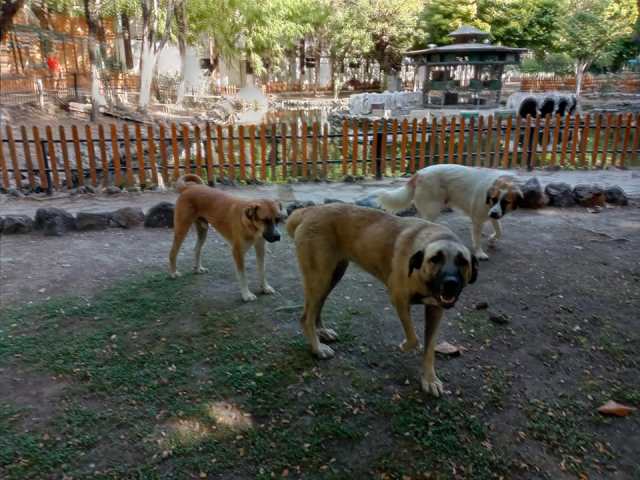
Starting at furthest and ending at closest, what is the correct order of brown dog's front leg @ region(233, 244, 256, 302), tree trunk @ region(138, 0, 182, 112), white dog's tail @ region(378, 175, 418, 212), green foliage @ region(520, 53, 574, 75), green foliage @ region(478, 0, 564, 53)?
green foliage @ region(520, 53, 574, 75)
green foliage @ region(478, 0, 564, 53)
tree trunk @ region(138, 0, 182, 112)
white dog's tail @ region(378, 175, 418, 212)
brown dog's front leg @ region(233, 244, 256, 302)

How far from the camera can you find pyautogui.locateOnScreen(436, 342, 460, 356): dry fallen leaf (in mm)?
3922

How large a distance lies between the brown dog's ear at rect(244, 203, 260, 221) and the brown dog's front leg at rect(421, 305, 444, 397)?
184 centimetres

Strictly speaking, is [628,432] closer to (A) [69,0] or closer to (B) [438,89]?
(B) [438,89]

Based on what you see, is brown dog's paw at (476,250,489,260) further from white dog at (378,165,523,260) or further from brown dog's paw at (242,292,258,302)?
brown dog's paw at (242,292,258,302)

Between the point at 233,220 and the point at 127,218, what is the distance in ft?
11.2

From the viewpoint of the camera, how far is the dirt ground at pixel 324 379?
285cm

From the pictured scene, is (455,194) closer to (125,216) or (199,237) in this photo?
(199,237)

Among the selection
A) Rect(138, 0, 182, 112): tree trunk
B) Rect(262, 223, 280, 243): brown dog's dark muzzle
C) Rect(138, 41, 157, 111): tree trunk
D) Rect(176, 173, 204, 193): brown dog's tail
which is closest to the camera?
Rect(262, 223, 280, 243): brown dog's dark muzzle

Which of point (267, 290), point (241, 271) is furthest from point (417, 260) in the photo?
point (267, 290)

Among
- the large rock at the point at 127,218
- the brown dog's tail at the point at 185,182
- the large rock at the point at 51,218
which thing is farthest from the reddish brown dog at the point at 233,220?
the large rock at the point at 51,218

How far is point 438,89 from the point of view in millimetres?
24484

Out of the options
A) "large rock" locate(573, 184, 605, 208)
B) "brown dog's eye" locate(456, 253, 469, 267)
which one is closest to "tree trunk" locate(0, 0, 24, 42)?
"brown dog's eye" locate(456, 253, 469, 267)

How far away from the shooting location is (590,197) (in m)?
8.35

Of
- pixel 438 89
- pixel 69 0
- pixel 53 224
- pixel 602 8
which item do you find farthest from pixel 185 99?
pixel 602 8
